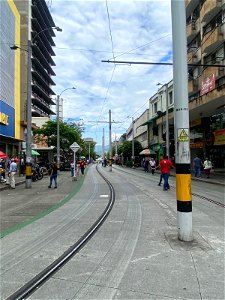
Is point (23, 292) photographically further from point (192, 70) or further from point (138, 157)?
point (138, 157)

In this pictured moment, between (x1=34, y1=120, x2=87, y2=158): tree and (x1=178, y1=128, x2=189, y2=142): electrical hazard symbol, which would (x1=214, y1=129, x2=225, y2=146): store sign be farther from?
(x1=34, y1=120, x2=87, y2=158): tree

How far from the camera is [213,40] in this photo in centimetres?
2897

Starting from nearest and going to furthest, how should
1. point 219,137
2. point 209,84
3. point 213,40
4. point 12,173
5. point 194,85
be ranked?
1. point 12,173
2. point 209,84
3. point 213,40
4. point 219,137
5. point 194,85

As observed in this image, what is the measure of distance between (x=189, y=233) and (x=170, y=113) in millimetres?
37664

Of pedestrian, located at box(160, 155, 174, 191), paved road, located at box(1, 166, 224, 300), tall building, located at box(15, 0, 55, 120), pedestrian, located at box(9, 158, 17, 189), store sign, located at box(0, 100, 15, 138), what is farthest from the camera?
tall building, located at box(15, 0, 55, 120)

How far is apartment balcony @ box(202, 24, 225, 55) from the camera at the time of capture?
28.1 meters

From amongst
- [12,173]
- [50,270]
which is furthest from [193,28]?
[50,270]

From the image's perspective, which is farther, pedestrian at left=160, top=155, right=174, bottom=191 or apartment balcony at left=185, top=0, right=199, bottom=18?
apartment balcony at left=185, top=0, right=199, bottom=18

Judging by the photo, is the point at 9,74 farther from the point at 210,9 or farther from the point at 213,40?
the point at 210,9

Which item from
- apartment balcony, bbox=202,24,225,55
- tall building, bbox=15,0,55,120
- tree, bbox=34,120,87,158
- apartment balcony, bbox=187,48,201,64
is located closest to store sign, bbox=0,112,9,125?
apartment balcony, bbox=202,24,225,55

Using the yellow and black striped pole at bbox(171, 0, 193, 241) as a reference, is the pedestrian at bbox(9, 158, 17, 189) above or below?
below

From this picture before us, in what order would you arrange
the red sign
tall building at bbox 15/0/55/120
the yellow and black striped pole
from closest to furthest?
the yellow and black striped pole < the red sign < tall building at bbox 15/0/55/120

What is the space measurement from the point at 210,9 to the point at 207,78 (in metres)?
6.78

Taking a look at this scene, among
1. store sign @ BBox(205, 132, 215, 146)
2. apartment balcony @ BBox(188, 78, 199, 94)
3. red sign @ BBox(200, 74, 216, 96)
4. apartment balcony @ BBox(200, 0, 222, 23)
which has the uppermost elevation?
apartment balcony @ BBox(200, 0, 222, 23)
